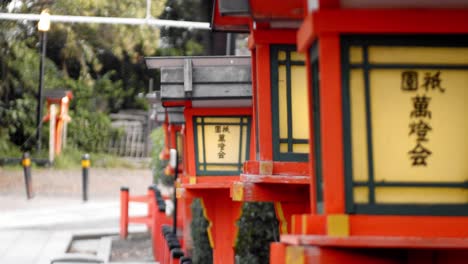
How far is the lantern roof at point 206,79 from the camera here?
12047 millimetres

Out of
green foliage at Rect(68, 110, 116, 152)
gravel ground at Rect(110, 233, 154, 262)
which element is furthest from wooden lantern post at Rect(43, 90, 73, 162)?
gravel ground at Rect(110, 233, 154, 262)

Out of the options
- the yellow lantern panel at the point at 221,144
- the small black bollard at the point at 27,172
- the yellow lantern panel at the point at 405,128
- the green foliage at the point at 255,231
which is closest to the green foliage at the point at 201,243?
the green foliage at the point at 255,231

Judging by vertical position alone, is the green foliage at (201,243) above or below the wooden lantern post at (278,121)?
below

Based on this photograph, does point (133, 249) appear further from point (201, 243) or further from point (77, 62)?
point (77, 62)

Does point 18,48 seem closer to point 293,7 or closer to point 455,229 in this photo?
point 293,7

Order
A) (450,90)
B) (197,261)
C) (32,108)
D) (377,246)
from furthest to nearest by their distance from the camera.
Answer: (32,108), (197,261), (450,90), (377,246)

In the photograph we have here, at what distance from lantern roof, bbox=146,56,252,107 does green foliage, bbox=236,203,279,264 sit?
183 cm

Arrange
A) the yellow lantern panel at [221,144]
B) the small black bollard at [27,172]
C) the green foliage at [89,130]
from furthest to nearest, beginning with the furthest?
1. the green foliage at [89,130]
2. the small black bollard at [27,172]
3. the yellow lantern panel at [221,144]

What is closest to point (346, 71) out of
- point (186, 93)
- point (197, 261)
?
point (186, 93)

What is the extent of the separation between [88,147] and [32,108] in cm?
786

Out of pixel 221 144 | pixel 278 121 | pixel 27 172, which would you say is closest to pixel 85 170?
pixel 27 172

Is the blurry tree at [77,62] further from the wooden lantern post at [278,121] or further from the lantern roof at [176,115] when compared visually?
the wooden lantern post at [278,121]

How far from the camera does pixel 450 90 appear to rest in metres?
5.21

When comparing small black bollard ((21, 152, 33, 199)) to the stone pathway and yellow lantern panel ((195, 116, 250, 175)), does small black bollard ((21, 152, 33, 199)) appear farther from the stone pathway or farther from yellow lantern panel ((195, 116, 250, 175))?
yellow lantern panel ((195, 116, 250, 175))
